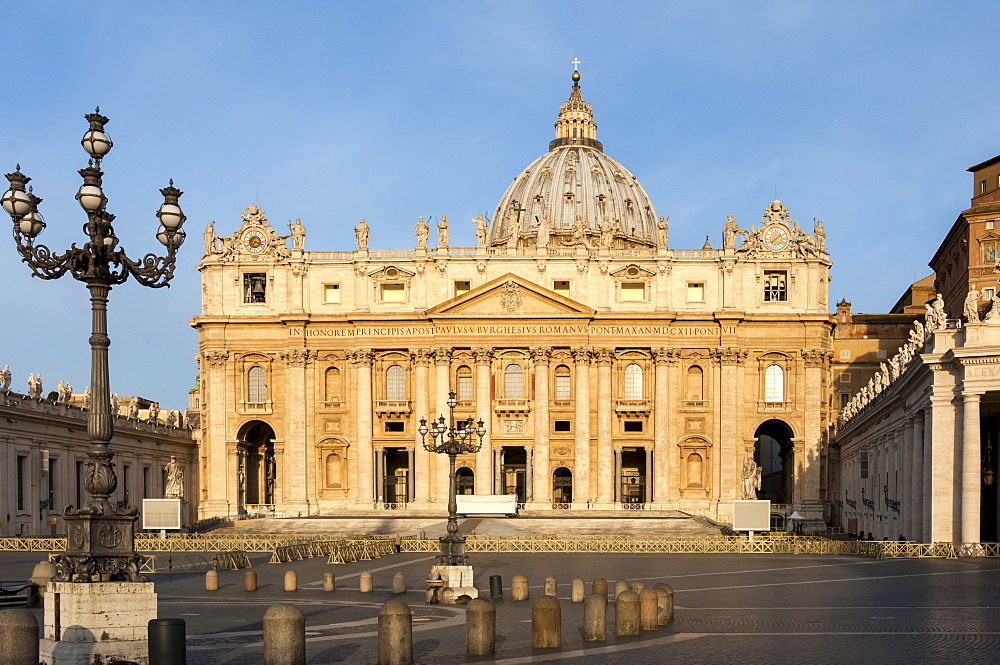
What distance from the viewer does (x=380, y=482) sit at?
297 ft

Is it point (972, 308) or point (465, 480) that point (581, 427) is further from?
point (972, 308)

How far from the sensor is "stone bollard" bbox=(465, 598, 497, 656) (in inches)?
823

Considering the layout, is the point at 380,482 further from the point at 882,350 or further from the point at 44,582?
the point at 44,582

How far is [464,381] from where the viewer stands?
90250mm

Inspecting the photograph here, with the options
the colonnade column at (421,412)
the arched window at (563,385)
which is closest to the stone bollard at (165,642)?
the colonnade column at (421,412)

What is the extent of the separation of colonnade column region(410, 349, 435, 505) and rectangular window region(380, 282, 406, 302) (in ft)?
13.3

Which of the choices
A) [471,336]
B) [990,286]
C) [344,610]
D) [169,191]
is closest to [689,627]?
[344,610]

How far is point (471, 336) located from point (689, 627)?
2529 inches

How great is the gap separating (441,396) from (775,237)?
2514 cm

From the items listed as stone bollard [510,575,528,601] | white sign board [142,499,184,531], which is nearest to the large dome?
white sign board [142,499,184,531]

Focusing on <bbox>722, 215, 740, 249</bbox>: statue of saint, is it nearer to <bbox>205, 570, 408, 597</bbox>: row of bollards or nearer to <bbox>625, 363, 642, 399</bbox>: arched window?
<bbox>625, 363, 642, 399</bbox>: arched window

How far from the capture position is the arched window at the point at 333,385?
91375 millimetres

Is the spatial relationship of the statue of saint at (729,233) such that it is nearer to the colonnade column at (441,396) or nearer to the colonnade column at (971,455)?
the colonnade column at (441,396)

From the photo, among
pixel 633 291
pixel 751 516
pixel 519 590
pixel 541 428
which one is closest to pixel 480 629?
pixel 519 590
